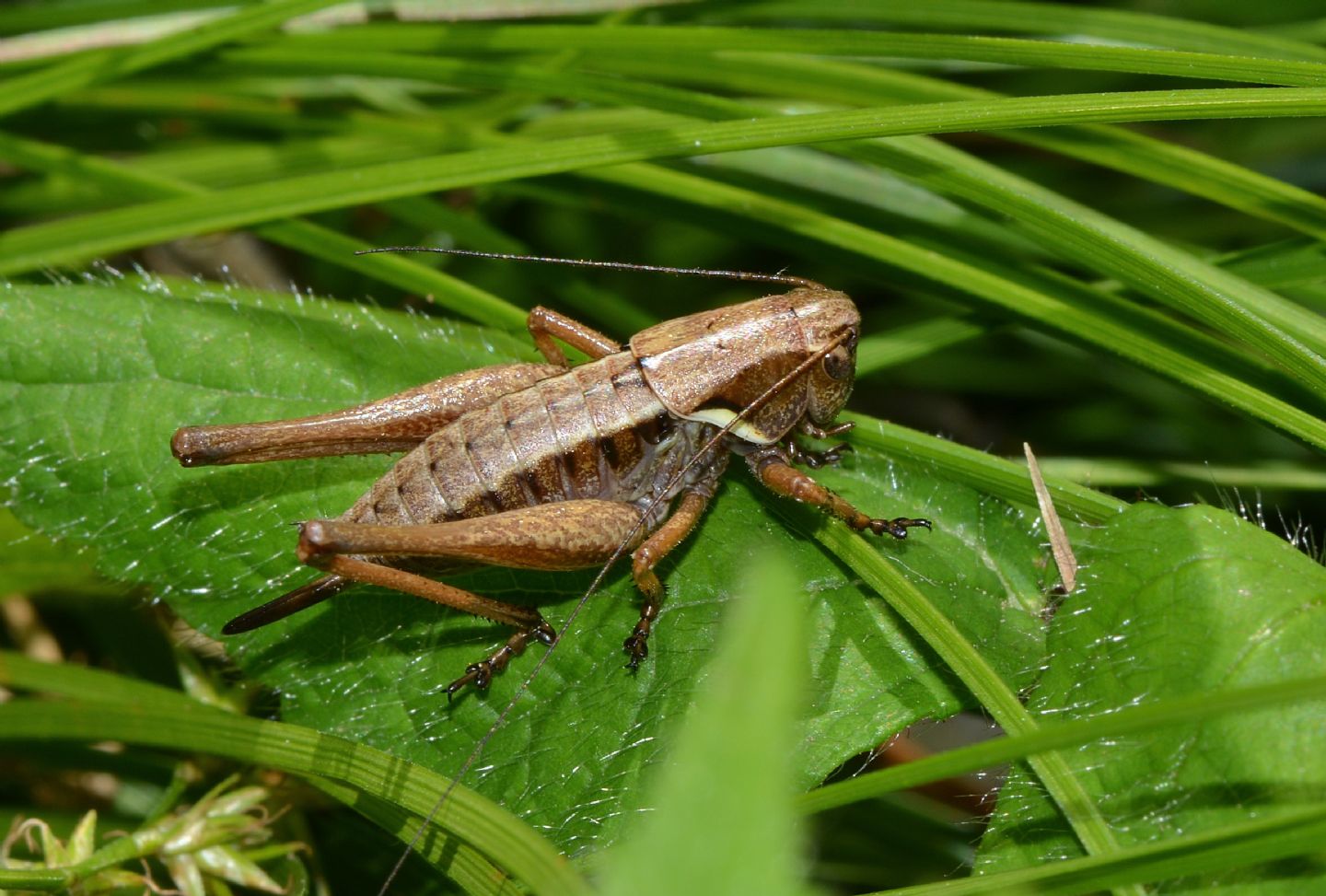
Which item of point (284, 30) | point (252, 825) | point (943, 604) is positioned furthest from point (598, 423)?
point (284, 30)

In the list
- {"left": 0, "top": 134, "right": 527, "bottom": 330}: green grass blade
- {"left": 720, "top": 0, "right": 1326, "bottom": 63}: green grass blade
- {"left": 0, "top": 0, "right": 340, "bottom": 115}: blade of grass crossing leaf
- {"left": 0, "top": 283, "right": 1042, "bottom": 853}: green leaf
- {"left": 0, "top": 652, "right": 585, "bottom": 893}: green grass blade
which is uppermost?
{"left": 0, "top": 0, "right": 340, "bottom": 115}: blade of grass crossing leaf

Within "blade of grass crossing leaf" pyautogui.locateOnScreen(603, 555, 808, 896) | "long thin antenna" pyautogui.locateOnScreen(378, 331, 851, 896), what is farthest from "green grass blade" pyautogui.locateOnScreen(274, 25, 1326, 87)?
"blade of grass crossing leaf" pyautogui.locateOnScreen(603, 555, 808, 896)

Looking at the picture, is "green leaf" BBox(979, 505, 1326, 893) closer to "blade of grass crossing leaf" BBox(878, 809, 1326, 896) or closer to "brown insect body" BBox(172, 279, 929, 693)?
"blade of grass crossing leaf" BBox(878, 809, 1326, 896)

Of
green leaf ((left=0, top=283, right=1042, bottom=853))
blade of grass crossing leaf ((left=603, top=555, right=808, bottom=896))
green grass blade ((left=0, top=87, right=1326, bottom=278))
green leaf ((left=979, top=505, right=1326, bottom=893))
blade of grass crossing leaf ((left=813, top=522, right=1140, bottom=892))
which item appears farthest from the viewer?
green leaf ((left=0, top=283, right=1042, bottom=853))

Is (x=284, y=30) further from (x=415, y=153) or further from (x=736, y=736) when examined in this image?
(x=736, y=736)

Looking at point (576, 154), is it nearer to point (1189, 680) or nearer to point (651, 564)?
point (651, 564)

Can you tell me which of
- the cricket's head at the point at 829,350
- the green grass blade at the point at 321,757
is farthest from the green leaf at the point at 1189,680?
the green grass blade at the point at 321,757
